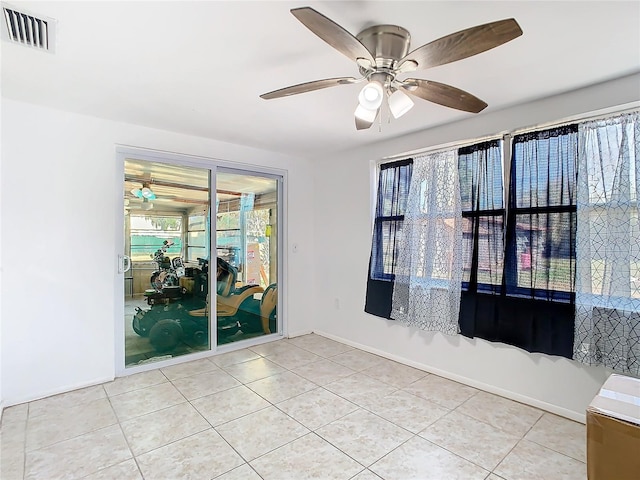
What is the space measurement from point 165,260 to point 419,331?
2.82 meters

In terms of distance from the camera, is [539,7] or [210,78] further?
[210,78]

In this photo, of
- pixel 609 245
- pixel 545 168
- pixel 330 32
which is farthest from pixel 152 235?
pixel 609 245

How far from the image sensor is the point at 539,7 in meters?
1.61

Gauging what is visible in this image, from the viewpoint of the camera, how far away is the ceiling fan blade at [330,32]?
127 centimetres

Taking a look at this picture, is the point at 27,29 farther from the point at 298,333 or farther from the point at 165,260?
the point at 298,333

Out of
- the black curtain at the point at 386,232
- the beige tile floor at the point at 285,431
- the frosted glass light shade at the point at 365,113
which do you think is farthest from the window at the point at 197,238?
the frosted glass light shade at the point at 365,113

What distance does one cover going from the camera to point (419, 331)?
11.5 ft

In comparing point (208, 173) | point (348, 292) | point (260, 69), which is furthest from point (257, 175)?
point (260, 69)

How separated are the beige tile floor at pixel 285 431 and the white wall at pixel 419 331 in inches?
7.3

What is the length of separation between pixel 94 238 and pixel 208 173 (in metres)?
1.36

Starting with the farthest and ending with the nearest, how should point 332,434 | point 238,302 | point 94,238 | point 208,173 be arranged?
1. point 238,302
2. point 208,173
3. point 94,238
4. point 332,434

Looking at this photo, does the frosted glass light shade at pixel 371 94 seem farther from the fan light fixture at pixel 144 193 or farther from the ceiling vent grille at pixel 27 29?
the fan light fixture at pixel 144 193

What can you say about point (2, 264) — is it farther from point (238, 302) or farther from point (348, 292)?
point (348, 292)

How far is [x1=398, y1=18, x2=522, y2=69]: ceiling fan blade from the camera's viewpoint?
131cm
